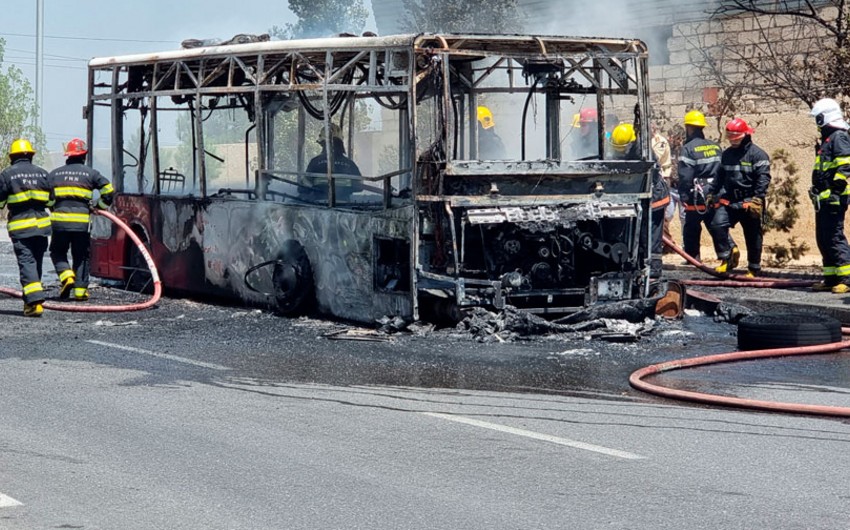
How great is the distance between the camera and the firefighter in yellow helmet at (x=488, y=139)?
12.4 metres

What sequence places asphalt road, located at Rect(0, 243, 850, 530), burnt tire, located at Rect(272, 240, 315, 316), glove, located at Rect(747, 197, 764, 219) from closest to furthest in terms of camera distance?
asphalt road, located at Rect(0, 243, 850, 530)
burnt tire, located at Rect(272, 240, 315, 316)
glove, located at Rect(747, 197, 764, 219)

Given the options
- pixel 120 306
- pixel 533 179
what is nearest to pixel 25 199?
pixel 120 306

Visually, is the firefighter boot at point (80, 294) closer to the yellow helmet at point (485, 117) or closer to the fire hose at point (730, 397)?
the yellow helmet at point (485, 117)

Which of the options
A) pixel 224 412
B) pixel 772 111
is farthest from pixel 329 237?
pixel 772 111

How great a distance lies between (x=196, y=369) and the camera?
993 cm

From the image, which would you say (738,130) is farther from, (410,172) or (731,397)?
(731,397)

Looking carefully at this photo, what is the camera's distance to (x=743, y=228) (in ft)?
51.2

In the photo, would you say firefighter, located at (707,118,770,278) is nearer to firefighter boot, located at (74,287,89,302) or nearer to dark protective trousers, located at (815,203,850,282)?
dark protective trousers, located at (815,203,850,282)

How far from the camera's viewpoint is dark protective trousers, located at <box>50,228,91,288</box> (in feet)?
47.6

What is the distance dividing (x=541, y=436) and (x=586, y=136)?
5707mm

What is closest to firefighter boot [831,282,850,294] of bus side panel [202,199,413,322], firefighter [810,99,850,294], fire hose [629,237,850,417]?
firefighter [810,99,850,294]

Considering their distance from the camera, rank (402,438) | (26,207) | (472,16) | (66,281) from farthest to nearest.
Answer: (472,16)
(66,281)
(26,207)
(402,438)

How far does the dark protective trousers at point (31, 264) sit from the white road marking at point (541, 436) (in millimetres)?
6450

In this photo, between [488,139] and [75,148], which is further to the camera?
[75,148]
